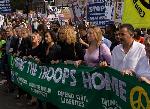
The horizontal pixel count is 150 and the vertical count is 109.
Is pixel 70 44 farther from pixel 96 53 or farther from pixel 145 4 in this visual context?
pixel 145 4

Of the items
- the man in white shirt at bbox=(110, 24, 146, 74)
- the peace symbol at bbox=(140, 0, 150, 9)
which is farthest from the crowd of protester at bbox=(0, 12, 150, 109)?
the peace symbol at bbox=(140, 0, 150, 9)

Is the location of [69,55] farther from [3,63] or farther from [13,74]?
[3,63]

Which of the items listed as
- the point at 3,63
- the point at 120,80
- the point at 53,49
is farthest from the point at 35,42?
the point at 120,80

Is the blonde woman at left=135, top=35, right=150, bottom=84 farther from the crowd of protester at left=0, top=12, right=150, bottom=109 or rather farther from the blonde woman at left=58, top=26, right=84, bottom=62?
the blonde woman at left=58, top=26, right=84, bottom=62

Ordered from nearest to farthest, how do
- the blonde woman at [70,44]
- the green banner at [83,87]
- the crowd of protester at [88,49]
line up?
the green banner at [83,87]
the crowd of protester at [88,49]
the blonde woman at [70,44]

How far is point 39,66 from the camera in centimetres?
1044

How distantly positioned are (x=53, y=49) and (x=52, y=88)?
0.76 m

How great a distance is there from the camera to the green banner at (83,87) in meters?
6.62

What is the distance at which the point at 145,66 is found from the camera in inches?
261

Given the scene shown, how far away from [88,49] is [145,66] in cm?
184

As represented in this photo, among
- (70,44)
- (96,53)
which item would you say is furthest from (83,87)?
(70,44)

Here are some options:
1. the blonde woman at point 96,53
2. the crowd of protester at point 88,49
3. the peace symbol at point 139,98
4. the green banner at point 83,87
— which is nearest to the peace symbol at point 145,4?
the crowd of protester at point 88,49

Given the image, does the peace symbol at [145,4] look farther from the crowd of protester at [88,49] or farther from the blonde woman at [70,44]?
the blonde woman at [70,44]

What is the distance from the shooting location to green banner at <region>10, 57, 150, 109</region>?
6.62m
